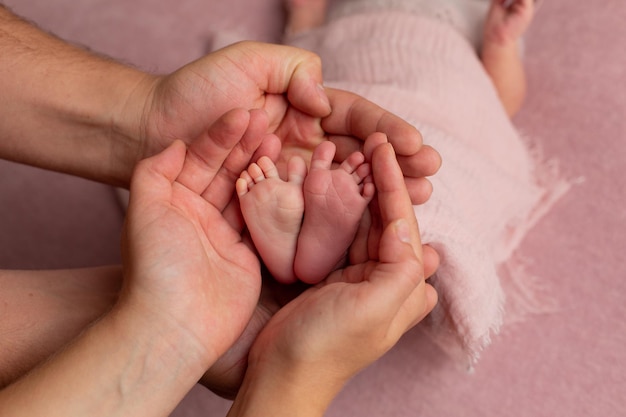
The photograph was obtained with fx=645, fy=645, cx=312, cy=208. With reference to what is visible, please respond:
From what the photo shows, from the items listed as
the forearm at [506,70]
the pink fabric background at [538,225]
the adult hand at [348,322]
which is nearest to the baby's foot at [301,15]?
the pink fabric background at [538,225]

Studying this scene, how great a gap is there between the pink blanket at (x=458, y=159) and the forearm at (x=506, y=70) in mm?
35

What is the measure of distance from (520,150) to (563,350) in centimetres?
38

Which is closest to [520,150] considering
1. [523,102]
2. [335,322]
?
[523,102]

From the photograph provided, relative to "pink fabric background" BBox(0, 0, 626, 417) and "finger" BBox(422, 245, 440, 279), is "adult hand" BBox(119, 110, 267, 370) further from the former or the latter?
"pink fabric background" BBox(0, 0, 626, 417)

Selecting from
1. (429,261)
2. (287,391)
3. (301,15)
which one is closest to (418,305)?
(429,261)

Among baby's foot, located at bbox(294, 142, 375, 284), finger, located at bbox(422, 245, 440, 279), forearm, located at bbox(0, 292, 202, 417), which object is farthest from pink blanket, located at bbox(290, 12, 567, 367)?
forearm, located at bbox(0, 292, 202, 417)

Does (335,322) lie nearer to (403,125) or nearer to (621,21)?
(403,125)

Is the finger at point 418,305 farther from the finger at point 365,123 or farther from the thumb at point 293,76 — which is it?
the thumb at point 293,76

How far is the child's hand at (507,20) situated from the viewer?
1200 millimetres

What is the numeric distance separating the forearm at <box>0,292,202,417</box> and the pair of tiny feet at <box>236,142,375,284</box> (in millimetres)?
182

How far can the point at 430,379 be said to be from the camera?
3.31 ft

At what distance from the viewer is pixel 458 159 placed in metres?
1.02

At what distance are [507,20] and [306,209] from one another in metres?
0.64

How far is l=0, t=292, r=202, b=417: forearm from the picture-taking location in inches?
26.4
